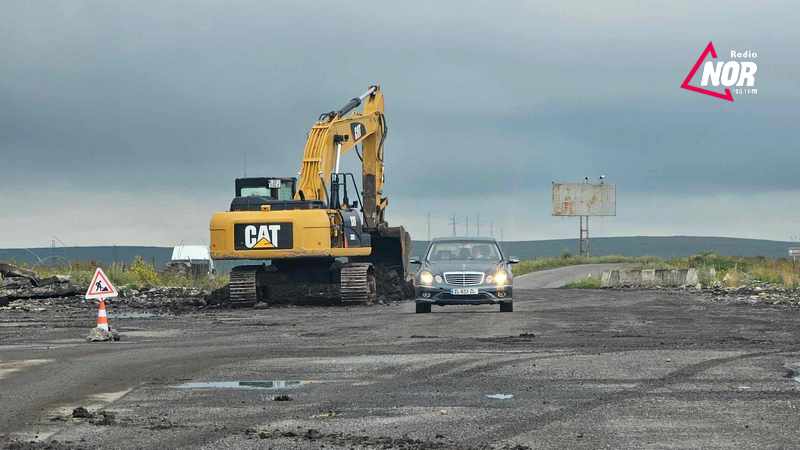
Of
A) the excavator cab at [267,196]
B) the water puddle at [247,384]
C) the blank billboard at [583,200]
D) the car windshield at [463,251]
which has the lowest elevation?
the water puddle at [247,384]

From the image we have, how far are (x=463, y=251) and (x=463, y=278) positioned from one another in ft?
4.64

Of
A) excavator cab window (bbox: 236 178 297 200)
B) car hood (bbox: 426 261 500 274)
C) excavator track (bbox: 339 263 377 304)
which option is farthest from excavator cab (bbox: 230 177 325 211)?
car hood (bbox: 426 261 500 274)

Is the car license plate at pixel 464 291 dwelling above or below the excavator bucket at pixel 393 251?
below

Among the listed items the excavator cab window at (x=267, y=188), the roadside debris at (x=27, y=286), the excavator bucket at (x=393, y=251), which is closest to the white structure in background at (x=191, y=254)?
the roadside debris at (x=27, y=286)

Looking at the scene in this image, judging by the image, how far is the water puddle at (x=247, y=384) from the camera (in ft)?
46.6

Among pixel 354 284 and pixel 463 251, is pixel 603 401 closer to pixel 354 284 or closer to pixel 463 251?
pixel 463 251

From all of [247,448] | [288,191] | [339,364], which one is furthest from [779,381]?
[288,191]

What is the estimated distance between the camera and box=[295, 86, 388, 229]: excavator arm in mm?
37312

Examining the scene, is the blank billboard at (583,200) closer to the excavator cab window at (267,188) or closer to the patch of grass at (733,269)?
the patch of grass at (733,269)

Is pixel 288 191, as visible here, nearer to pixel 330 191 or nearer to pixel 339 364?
pixel 330 191

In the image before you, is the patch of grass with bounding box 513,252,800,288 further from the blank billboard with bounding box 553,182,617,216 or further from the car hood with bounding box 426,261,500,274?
the blank billboard with bounding box 553,182,617,216

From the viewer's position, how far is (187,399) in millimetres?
13094

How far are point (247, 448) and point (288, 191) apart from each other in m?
27.1

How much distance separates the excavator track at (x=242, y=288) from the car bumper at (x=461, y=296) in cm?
742
